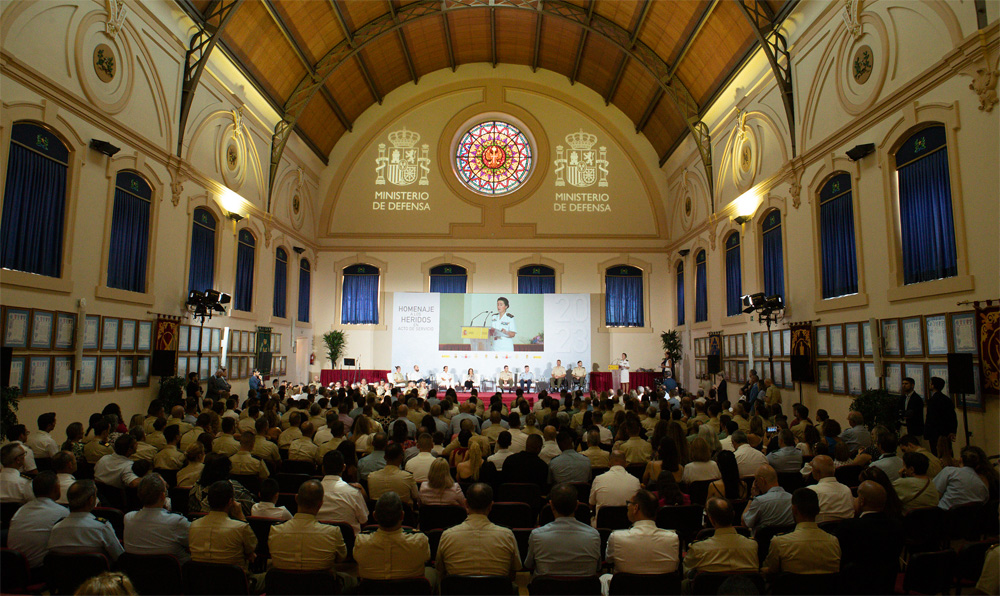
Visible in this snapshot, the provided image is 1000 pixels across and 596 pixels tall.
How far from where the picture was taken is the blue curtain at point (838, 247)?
9.32 metres

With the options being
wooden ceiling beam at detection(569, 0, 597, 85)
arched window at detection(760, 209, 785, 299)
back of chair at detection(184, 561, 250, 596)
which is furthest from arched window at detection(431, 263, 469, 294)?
back of chair at detection(184, 561, 250, 596)

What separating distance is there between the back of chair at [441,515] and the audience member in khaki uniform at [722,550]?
1581 mm

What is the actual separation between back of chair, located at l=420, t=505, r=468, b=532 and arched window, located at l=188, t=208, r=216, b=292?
9.85 metres

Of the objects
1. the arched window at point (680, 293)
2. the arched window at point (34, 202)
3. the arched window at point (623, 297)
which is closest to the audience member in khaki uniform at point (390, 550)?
the arched window at point (34, 202)

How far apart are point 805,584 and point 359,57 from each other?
17.6 m

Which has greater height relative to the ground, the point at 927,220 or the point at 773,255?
the point at 773,255

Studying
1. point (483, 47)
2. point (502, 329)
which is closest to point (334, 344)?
point (502, 329)

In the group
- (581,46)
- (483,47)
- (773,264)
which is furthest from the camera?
(483,47)

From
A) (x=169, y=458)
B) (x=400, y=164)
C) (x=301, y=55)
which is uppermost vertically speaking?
(x=301, y=55)

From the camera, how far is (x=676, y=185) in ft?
60.7

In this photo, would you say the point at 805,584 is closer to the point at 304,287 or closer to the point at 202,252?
the point at 202,252

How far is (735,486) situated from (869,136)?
6938 millimetres

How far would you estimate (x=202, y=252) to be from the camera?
12.2 metres

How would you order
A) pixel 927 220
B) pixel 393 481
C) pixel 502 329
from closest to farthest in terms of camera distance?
1. pixel 393 481
2. pixel 927 220
3. pixel 502 329
